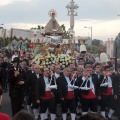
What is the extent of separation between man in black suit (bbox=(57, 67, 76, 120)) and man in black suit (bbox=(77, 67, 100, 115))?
287 millimetres

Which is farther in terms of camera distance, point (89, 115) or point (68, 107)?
point (68, 107)


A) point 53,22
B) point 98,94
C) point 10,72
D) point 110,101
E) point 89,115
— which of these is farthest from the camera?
point 53,22

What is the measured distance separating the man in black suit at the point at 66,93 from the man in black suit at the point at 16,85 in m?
1.07

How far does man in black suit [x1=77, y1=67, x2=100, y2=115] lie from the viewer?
10.6m

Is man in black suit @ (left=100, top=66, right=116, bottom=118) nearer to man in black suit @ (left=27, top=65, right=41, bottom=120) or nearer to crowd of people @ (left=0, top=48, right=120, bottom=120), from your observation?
crowd of people @ (left=0, top=48, right=120, bottom=120)

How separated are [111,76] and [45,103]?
2360 mm

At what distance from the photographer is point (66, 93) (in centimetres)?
1076

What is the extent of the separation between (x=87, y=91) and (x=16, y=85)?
1.98m

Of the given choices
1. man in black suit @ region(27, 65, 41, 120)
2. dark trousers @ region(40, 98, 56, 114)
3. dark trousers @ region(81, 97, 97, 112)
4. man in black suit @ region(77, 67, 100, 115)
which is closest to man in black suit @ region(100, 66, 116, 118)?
man in black suit @ region(77, 67, 100, 115)

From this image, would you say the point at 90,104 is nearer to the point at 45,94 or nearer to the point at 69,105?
the point at 69,105

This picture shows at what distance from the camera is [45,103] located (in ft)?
34.8

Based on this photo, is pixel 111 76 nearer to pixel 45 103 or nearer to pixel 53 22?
pixel 45 103

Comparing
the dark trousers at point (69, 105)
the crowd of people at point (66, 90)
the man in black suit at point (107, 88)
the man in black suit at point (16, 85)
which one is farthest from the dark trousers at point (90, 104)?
the man in black suit at point (16, 85)

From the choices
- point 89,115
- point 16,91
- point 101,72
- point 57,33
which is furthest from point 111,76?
point 89,115
